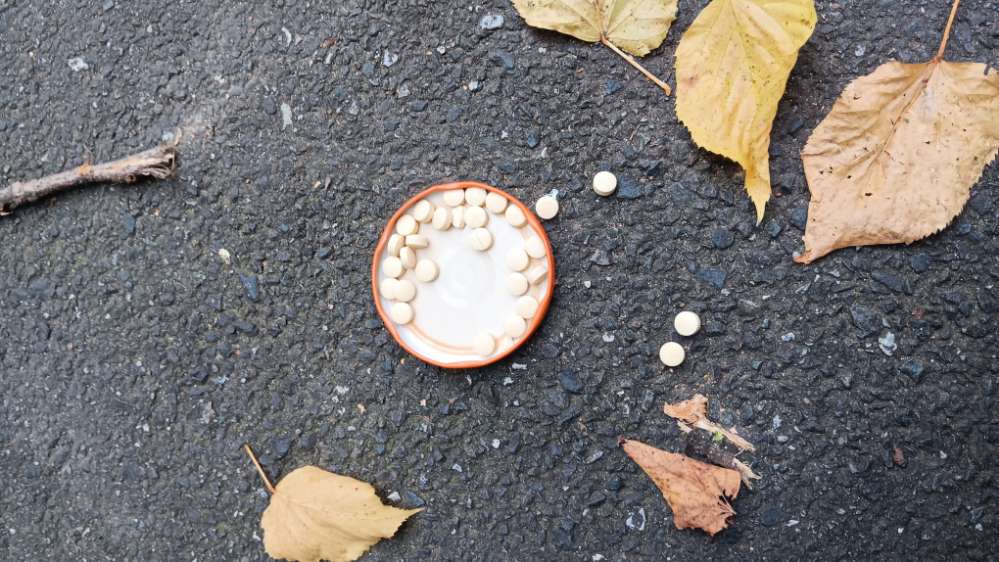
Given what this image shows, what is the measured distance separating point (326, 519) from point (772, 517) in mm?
833

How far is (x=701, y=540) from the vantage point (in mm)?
1355

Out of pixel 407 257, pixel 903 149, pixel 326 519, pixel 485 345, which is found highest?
pixel 903 149

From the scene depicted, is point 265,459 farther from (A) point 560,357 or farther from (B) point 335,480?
(A) point 560,357

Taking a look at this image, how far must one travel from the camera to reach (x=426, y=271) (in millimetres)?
1392

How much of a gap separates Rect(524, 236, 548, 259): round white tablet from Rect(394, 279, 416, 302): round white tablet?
23 centimetres

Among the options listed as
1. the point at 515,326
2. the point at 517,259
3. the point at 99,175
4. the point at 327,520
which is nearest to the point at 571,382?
the point at 515,326

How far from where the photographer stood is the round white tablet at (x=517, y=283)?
1.36 m

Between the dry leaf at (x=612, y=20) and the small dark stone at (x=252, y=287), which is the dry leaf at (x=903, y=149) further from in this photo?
the small dark stone at (x=252, y=287)

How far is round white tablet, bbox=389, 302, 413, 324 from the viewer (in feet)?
4.57

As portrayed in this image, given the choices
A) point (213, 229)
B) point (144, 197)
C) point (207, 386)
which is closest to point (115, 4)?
point (144, 197)

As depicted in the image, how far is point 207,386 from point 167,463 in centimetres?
18

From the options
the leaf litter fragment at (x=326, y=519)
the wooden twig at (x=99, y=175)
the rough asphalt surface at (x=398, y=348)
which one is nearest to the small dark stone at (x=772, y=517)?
the rough asphalt surface at (x=398, y=348)

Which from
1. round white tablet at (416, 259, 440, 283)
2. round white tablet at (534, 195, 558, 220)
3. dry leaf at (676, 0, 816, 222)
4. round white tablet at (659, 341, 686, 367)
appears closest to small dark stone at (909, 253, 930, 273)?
dry leaf at (676, 0, 816, 222)

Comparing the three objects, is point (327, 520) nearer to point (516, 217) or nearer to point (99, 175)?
point (516, 217)
